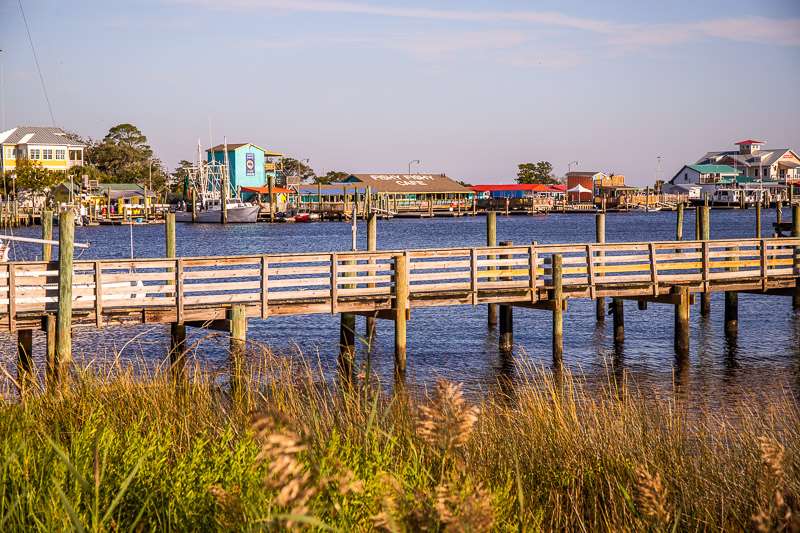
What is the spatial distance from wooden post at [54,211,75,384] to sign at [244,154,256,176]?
300 feet

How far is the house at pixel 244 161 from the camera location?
10112 cm

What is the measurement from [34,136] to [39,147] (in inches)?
76.7

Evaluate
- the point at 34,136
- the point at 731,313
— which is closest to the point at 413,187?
the point at 34,136

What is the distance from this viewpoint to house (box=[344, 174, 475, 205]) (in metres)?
110

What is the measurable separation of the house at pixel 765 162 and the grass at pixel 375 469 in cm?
13025

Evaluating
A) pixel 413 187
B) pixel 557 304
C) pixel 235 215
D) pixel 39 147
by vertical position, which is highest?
pixel 39 147

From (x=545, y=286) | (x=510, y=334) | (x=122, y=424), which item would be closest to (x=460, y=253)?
(x=545, y=286)

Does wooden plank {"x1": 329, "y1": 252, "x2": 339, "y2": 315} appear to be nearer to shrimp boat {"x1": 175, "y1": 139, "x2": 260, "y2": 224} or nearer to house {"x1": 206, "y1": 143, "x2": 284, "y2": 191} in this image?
shrimp boat {"x1": 175, "y1": 139, "x2": 260, "y2": 224}

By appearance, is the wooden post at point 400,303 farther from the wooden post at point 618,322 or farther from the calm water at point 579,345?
the wooden post at point 618,322

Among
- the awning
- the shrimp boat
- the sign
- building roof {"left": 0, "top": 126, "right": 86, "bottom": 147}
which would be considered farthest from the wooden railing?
the sign

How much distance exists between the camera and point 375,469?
4.68 metres

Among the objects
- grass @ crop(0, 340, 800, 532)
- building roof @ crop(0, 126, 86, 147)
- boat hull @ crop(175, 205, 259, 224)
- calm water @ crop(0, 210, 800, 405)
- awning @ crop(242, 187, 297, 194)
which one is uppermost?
building roof @ crop(0, 126, 86, 147)

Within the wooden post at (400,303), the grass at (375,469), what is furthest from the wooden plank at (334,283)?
the grass at (375,469)

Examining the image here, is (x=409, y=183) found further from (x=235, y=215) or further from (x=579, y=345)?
(x=579, y=345)
